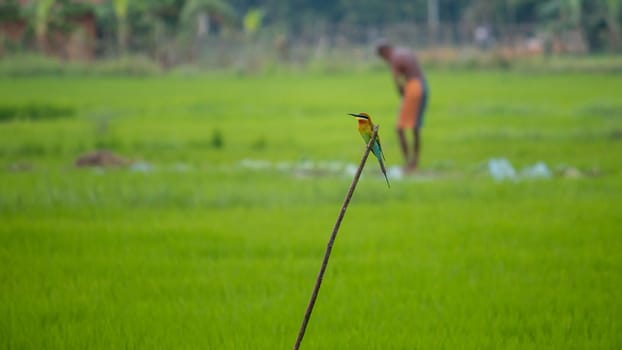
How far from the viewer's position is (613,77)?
26.4 m

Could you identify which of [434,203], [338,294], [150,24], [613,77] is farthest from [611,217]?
[150,24]

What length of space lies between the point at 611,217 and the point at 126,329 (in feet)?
13.0

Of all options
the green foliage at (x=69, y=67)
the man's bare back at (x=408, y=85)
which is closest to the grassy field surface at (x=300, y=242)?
the man's bare back at (x=408, y=85)

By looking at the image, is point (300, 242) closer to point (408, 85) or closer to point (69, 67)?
point (408, 85)

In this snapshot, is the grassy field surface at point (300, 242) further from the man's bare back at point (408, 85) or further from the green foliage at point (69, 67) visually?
the green foliage at point (69, 67)

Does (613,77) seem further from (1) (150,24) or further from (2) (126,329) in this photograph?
(2) (126,329)

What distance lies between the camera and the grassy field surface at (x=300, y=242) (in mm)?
4023

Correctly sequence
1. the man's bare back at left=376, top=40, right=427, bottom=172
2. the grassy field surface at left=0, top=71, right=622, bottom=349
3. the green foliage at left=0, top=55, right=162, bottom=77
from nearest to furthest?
the grassy field surface at left=0, top=71, right=622, bottom=349 < the man's bare back at left=376, top=40, right=427, bottom=172 < the green foliage at left=0, top=55, right=162, bottom=77

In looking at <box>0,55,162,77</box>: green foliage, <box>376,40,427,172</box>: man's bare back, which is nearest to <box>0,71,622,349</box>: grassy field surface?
<box>376,40,427,172</box>: man's bare back

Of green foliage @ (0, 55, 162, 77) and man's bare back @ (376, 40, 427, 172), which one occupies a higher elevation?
man's bare back @ (376, 40, 427, 172)

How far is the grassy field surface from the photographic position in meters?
4.02

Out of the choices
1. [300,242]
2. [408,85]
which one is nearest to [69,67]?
[408,85]

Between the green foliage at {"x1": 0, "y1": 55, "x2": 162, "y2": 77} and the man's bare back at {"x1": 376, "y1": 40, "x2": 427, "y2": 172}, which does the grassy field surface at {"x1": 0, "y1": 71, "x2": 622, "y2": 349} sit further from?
the green foliage at {"x1": 0, "y1": 55, "x2": 162, "y2": 77}

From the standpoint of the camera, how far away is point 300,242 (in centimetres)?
596
